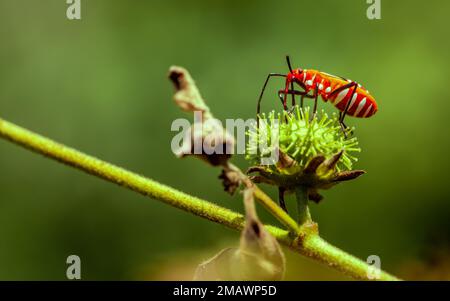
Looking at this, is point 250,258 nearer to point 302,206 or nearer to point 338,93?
point 302,206

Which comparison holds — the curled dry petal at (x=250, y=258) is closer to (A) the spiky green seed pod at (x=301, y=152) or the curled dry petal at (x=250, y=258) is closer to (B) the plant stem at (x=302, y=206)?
(B) the plant stem at (x=302, y=206)

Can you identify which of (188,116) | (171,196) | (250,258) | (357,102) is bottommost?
(250,258)

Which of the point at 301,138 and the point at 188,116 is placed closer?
the point at 301,138

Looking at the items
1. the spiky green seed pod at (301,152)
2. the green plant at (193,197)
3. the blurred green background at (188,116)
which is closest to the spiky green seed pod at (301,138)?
the spiky green seed pod at (301,152)

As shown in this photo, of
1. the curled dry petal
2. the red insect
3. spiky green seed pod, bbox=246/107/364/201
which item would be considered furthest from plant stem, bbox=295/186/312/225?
the red insect

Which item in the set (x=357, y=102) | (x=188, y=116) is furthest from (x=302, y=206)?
(x=188, y=116)

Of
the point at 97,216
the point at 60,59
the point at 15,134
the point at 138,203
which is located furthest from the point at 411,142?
the point at 15,134

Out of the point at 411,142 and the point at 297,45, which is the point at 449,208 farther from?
the point at 297,45
